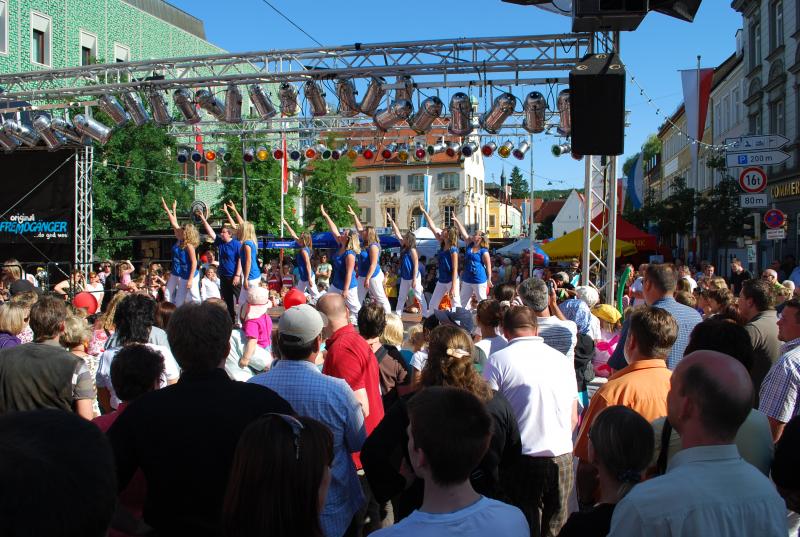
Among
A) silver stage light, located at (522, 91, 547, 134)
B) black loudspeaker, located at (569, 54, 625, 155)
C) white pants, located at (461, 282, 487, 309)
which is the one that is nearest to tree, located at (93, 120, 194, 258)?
white pants, located at (461, 282, 487, 309)

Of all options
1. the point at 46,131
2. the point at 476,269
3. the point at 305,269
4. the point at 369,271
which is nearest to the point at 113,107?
the point at 46,131

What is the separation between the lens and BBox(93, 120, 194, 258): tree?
27.9 m

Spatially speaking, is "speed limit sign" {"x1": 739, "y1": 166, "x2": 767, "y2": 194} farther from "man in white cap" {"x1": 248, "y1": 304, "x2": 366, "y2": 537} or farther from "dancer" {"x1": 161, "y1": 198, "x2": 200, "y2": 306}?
"man in white cap" {"x1": 248, "y1": 304, "x2": 366, "y2": 537}

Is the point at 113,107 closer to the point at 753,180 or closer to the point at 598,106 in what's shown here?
the point at 598,106

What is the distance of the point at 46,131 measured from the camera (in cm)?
1487

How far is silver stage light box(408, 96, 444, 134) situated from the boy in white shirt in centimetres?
1146

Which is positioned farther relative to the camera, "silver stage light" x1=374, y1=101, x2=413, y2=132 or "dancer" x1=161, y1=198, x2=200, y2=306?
"silver stage light" x1=374, y1=101, x2=413, y2=132

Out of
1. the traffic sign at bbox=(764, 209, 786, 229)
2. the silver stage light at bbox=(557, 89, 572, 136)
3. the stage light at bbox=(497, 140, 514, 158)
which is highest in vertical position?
the stage light at bbox=(497, 140, 514, 158)

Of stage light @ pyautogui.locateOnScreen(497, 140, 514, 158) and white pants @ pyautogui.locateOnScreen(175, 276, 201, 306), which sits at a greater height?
stage light @ pyautogui.locateOnScreen(497, 140, 514, 158)

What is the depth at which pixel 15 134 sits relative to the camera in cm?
1470

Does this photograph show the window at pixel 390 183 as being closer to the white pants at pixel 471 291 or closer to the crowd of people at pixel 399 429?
the white pants at pixel 471 291

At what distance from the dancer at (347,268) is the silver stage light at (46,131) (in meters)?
6.51

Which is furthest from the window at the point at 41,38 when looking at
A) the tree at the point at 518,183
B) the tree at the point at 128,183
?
the tree at the point at 518,183

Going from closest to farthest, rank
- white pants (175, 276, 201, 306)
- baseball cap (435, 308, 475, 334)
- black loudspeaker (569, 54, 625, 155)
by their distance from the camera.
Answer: baseball cap (435, 308, 475, 334)
black loudspeaker (569, 54, 625, 155)
white pants (175, 276, 201, 306)
